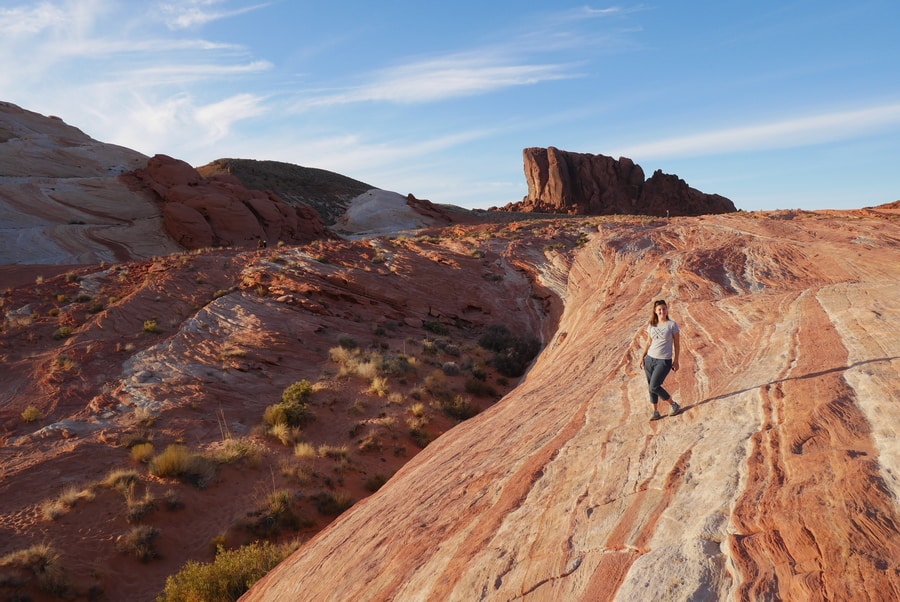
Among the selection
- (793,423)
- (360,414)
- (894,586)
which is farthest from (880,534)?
(360,414)

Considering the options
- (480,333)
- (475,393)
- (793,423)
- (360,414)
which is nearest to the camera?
(793,423)

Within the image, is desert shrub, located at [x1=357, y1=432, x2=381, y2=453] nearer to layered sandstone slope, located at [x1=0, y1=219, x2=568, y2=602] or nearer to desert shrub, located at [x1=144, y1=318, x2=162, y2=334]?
layered sandstone slope, located at [x1=0, y1=219, x2=568, y2=602]

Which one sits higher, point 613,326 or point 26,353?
point 613,326

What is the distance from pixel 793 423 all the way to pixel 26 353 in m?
17.4

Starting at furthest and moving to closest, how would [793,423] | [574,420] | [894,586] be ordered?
1. [574,420]
2. [793,423]
3. [894,586]

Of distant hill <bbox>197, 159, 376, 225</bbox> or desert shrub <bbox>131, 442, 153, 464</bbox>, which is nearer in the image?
desert shrub <bbox>131, 442, 153, 464</bbox>

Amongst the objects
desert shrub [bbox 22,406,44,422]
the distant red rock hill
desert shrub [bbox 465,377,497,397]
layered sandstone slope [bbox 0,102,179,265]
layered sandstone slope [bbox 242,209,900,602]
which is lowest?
desert shrub [bbox 22,406,44,422]

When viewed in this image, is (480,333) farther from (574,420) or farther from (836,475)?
(836,475)

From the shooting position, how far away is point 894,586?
3381 millimetres

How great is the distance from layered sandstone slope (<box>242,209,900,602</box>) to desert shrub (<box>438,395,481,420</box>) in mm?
3839

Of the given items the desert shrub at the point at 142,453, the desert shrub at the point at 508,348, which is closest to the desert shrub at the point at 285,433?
the desert shrub at the point at 142,453

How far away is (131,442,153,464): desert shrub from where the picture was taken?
11.0 m

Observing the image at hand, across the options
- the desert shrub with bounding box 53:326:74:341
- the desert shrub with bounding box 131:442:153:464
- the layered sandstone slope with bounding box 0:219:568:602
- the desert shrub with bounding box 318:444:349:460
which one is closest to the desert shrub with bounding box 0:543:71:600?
the layered sandstone slope with bounding box 0:219:568:602

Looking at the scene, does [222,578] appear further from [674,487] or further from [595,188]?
[595,188]
